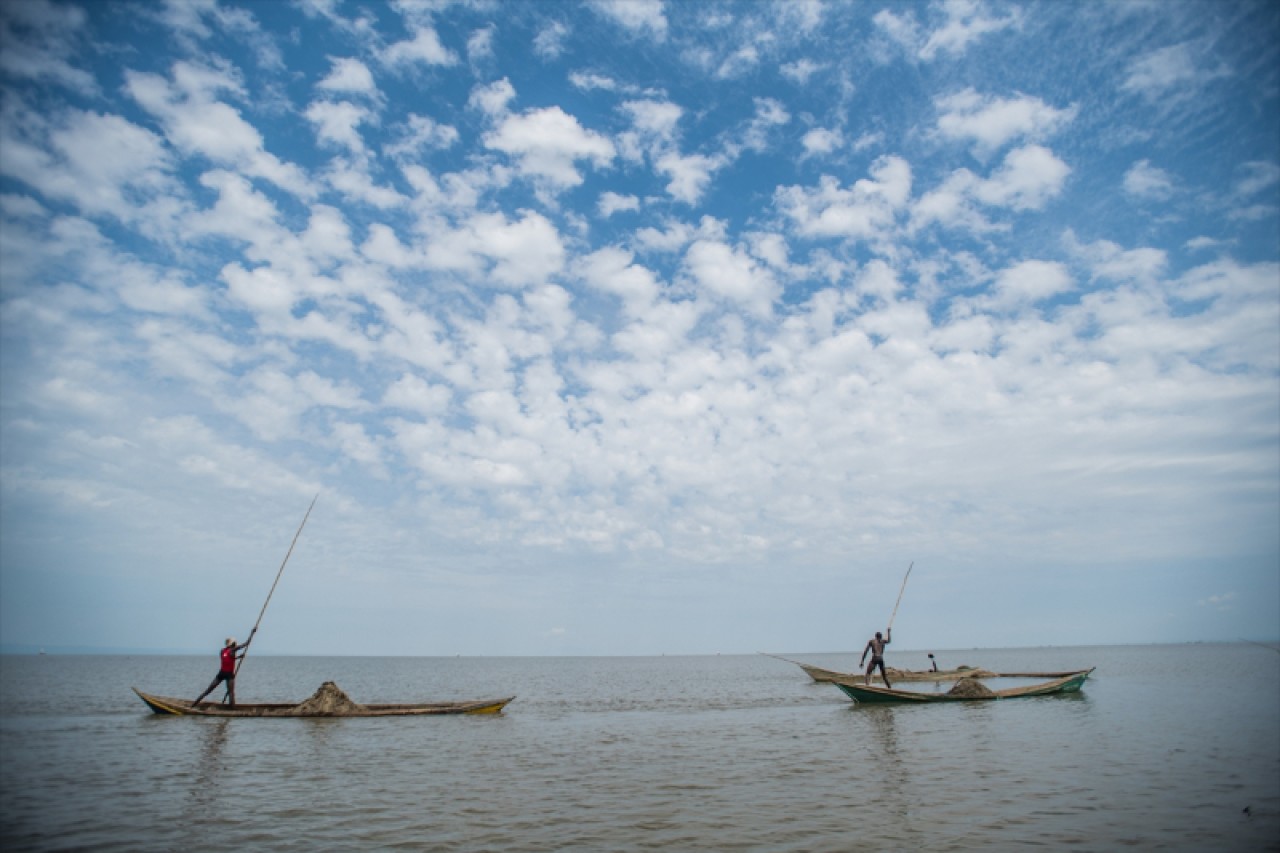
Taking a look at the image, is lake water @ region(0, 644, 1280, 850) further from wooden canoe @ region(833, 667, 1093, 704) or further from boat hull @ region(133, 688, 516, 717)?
wooden canoe @ region(833, 667, 1093, 704)

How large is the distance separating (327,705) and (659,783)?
16.3m

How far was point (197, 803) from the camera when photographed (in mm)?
12562

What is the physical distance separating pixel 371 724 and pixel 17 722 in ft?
45.0

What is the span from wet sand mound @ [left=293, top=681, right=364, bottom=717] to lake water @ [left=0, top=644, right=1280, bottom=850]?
0.53 metres

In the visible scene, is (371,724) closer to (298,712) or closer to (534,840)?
(298,712)

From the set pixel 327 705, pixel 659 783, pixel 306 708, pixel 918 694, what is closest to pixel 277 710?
pixel 306 708

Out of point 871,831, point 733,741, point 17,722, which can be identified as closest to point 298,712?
point 17,722

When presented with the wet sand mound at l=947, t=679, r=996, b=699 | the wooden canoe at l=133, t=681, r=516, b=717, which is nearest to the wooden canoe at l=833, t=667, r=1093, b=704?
the wet sand mound at l=947, t=679, r=996, b=699

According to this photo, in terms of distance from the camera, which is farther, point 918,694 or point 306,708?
point 918,694

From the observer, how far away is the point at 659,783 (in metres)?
14.0

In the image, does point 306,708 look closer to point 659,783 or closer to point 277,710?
point 277,710

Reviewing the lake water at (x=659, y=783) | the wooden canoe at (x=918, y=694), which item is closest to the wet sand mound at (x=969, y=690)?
the wooden canoe at (x=918, y=694)

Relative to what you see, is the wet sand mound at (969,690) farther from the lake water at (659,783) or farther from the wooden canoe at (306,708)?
the wooden canoe at (306,708)

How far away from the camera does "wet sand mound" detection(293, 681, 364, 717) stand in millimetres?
24812
